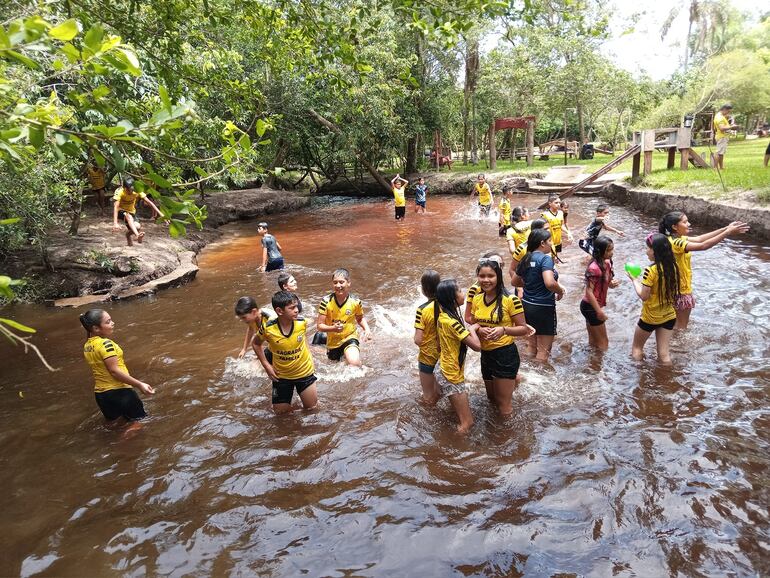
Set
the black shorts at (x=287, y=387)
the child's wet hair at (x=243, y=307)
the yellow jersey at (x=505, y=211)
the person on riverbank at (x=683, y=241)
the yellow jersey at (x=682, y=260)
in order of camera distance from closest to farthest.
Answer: the black shorts at (x=287, y=387), the child's wet hair at (x=243, y=307), the person on riverbank at (x=683, y=241), the yellow jersey at (x=682, y=260), the yellow jersey at (x=505, y=211)

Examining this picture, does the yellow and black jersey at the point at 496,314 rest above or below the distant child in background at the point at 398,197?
below

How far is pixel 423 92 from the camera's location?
27953 millimetres

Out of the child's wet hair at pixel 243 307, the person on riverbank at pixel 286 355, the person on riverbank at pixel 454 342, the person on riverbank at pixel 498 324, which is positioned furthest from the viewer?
the child's wet hair at pixel 243 307

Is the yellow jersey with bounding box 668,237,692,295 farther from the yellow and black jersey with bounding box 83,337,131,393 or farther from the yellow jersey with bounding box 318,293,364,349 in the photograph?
the yellow and black jersey with bounding box 83,337,131,393

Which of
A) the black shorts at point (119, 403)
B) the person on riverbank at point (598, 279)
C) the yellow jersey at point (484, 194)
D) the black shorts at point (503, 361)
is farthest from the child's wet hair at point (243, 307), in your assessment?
the yellow jersey at point (484, 194)

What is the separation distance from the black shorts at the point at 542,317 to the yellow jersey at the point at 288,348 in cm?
276

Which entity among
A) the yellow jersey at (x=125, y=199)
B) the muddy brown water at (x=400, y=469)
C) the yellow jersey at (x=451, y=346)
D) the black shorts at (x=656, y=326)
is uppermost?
the yellow jersey at (x=125, y=199)

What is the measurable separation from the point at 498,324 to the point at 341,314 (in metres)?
2.16

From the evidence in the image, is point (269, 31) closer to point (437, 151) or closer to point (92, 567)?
point (92, 567)

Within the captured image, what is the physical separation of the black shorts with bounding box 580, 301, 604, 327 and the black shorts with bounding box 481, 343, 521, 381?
1801 millimetres

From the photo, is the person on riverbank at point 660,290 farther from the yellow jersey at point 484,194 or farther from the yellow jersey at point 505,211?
the yellow jersey at point 484,194

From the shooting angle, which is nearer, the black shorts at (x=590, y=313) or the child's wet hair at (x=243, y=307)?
the child's wet hair at (x=243, y=307)

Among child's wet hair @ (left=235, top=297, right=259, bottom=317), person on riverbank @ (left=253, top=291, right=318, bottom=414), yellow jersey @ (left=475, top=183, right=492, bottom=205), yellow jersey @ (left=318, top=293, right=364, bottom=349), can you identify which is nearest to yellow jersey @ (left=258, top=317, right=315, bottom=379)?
person on riverbank @ (left=253, top=291, right=318, bottom=414)

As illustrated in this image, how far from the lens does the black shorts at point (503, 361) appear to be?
474cm
